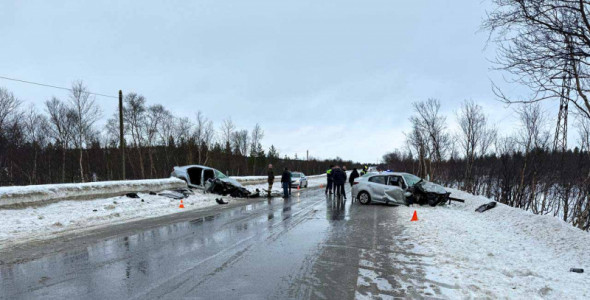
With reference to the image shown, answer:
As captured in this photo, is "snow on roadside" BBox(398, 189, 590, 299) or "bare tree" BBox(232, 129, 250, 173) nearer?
"snow on roadside" BBox(398, 189, 590, 299)

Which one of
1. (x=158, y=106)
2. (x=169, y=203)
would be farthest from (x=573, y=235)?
(x=158, y=106)

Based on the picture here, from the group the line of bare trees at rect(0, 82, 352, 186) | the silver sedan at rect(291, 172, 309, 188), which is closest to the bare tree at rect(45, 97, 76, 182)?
the line of bare trees at rect(0, 82, 352, 186)

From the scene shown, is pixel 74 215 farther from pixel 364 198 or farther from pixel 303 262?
pixel 364 198

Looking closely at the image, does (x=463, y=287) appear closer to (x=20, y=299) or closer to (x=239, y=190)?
(x=20, y=299)

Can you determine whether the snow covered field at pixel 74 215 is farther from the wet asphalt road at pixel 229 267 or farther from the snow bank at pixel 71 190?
the wet asphalt road at pixel 229 267

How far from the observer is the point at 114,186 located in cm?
1527

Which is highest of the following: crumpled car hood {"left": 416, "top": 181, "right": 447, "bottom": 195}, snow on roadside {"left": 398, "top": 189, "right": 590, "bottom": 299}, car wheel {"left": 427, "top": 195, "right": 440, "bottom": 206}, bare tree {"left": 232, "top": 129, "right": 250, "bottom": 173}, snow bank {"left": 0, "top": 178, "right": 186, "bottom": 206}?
bare tree {"left": 232, "top": 129, "right": 250, "bottom": 173}

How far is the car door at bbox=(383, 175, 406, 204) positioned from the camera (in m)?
14.6

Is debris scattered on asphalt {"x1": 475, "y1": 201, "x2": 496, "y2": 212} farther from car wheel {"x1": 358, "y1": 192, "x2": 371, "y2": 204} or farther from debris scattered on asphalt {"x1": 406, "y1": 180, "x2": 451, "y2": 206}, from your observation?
car wheel {"x1": 358, "y1": 192, "x2": 371, "y2": 204}

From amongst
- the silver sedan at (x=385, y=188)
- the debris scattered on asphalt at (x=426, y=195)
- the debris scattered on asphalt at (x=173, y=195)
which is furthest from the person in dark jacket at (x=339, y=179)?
the debris scattered on asphalt at (x=173, y=195)

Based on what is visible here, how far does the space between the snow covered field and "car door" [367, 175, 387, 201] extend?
7912 millimetres

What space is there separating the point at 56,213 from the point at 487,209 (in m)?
15.1

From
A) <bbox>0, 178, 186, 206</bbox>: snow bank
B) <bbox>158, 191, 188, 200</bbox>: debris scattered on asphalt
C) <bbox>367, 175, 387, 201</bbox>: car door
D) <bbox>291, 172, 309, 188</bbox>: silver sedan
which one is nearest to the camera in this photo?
<bbox>0, 178, 186, 206</bbox>: snow bank

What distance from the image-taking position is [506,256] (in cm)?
612
